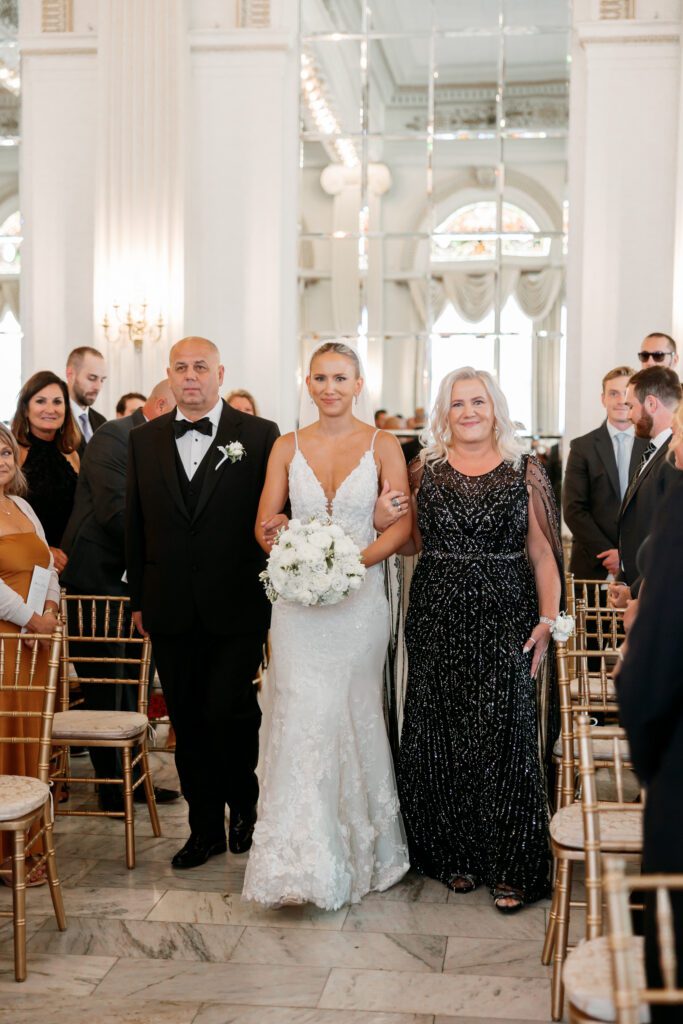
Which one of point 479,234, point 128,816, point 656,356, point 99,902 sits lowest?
point 99,902

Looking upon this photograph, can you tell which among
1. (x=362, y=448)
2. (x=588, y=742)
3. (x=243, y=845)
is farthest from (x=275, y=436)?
(x=588, y=742)

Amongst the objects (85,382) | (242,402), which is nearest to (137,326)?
(242,402)

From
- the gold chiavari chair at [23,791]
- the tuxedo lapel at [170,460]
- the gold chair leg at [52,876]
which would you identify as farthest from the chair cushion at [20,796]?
the tuxedo lapel at [170,460]

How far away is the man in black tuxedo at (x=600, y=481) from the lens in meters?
7.16

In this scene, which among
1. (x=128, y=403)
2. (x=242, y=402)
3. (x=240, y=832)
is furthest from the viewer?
(x=128, y=403)

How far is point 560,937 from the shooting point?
12.3ft

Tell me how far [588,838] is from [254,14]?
9.89 meters

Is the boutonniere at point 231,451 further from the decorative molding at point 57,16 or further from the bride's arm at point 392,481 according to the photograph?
the decorative molding at point 57,16

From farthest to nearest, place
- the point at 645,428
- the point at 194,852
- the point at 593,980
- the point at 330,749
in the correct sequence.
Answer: the point at 645,428 < the point at 194,852 < the point at 330,749 < the point at 593,980

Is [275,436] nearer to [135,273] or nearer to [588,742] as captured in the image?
[588,742]

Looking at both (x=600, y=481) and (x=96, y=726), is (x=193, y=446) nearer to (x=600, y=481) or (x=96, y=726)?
(x=96, y=726)

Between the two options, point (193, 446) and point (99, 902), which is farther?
point (193, 446)

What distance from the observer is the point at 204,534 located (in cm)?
507

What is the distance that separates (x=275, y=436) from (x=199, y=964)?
216cm
